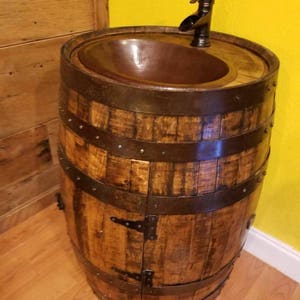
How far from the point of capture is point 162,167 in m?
0.79

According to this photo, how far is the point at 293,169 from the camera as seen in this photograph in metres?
1.23

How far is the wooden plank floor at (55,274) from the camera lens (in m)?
1.28

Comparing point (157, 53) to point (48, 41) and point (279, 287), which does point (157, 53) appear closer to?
point (48, 41)

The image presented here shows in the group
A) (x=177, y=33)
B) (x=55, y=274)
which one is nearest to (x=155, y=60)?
(x=177, y=33)

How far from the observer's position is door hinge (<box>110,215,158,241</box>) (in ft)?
2.81

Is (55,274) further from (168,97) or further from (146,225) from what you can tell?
(168,97)

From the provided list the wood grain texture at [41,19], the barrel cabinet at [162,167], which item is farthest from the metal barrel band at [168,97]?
→ the wood grain texture at [41,19]

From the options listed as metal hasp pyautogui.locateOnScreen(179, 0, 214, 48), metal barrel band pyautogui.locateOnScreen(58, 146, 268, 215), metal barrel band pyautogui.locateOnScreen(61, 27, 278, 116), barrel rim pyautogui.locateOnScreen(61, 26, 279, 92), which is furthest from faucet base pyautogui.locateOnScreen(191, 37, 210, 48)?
metal barrel band pyautogui.locateOnScreen(58, 146, 268, 215)

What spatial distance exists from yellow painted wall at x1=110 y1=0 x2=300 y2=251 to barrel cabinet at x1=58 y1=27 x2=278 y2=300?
138 mm

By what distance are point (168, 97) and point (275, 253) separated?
982 millimetres

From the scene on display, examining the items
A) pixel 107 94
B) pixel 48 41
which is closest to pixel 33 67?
pixel 48 41

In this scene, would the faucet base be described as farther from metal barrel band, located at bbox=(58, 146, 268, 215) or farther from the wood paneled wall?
the wood paneled wall

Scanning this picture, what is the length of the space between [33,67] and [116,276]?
0.89 meters

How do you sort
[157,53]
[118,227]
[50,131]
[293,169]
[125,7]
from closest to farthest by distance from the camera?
[118,227] < [157,53] < [293,169] < [125,7] < [50,131]
